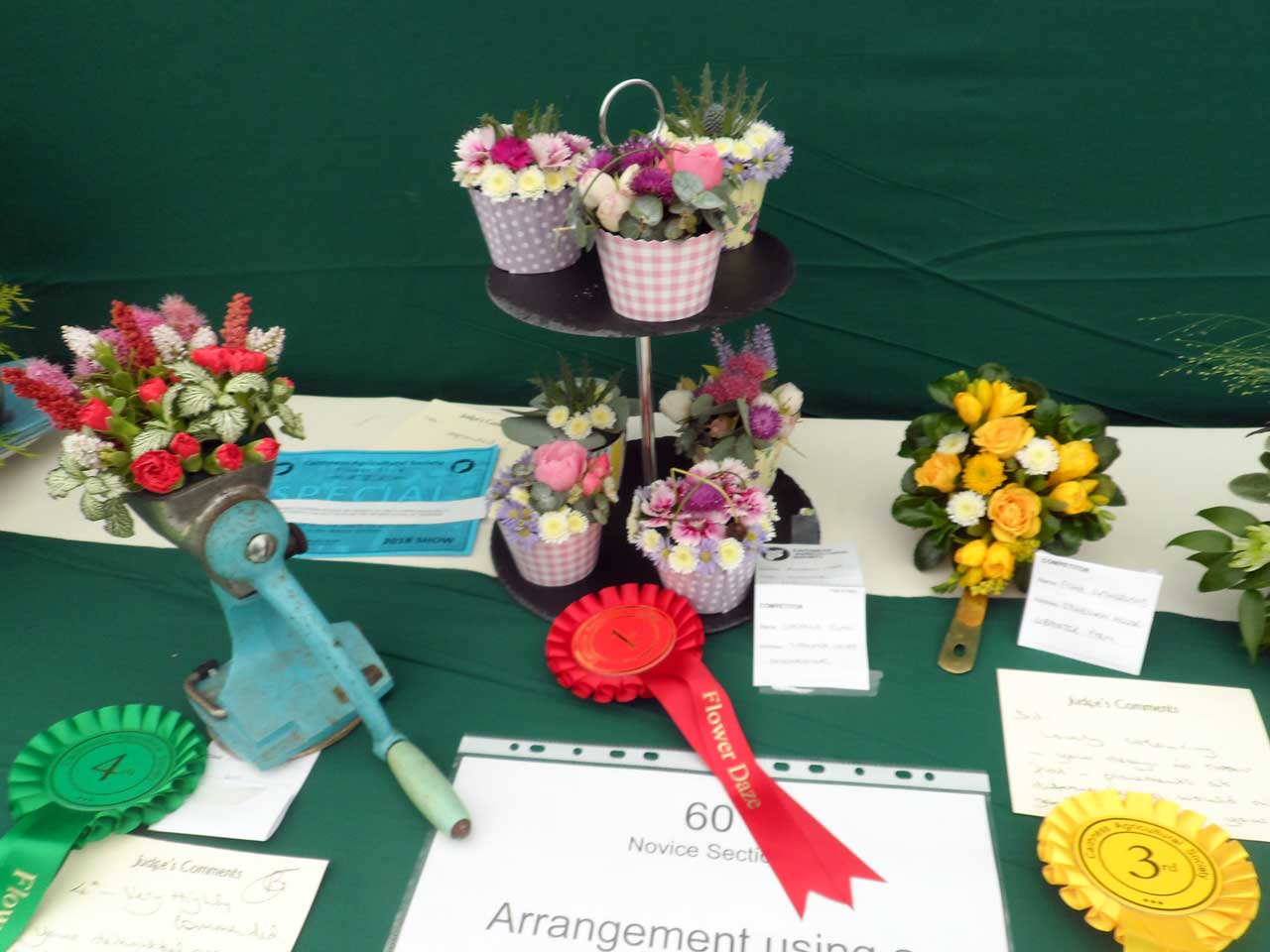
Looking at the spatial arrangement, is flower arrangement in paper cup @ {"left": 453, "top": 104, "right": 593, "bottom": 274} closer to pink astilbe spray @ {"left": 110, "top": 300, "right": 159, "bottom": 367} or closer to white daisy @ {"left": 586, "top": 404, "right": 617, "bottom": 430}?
white daisy @ {"left": 586, "top": 404, "right": 617, "bottom": 430}

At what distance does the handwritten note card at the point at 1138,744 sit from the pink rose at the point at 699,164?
0.61 metres

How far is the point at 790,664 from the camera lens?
1006 millimetres

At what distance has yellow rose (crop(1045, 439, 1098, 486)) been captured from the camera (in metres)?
1.01

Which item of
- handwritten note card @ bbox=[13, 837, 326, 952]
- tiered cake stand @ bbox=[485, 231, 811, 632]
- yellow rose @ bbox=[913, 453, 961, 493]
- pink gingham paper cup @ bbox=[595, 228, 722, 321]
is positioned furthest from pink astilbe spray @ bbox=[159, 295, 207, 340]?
yellow rose @ bbox=[913, 453, 961, 493]

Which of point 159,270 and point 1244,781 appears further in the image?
point 159,270

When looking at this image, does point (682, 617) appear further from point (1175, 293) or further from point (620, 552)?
point (1175, 293)

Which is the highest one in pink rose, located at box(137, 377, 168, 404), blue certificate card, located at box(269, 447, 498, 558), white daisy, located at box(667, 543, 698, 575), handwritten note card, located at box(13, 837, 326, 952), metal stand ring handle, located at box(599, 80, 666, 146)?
metal stand ring handle, located at box(599, 80, 666, 146)

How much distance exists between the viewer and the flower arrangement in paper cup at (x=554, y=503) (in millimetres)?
1000

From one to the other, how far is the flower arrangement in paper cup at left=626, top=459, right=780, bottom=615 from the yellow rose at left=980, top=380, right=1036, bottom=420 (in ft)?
0.93

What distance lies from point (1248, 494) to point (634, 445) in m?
0.73

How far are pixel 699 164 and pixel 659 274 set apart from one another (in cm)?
11

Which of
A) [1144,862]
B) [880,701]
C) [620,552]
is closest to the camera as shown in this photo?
[1144,862]

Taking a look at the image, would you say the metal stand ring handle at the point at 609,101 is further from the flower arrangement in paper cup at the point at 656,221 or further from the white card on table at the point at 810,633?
the white card on table at the point at 810,633

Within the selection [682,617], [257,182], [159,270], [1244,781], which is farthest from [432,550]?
[1244,781]
